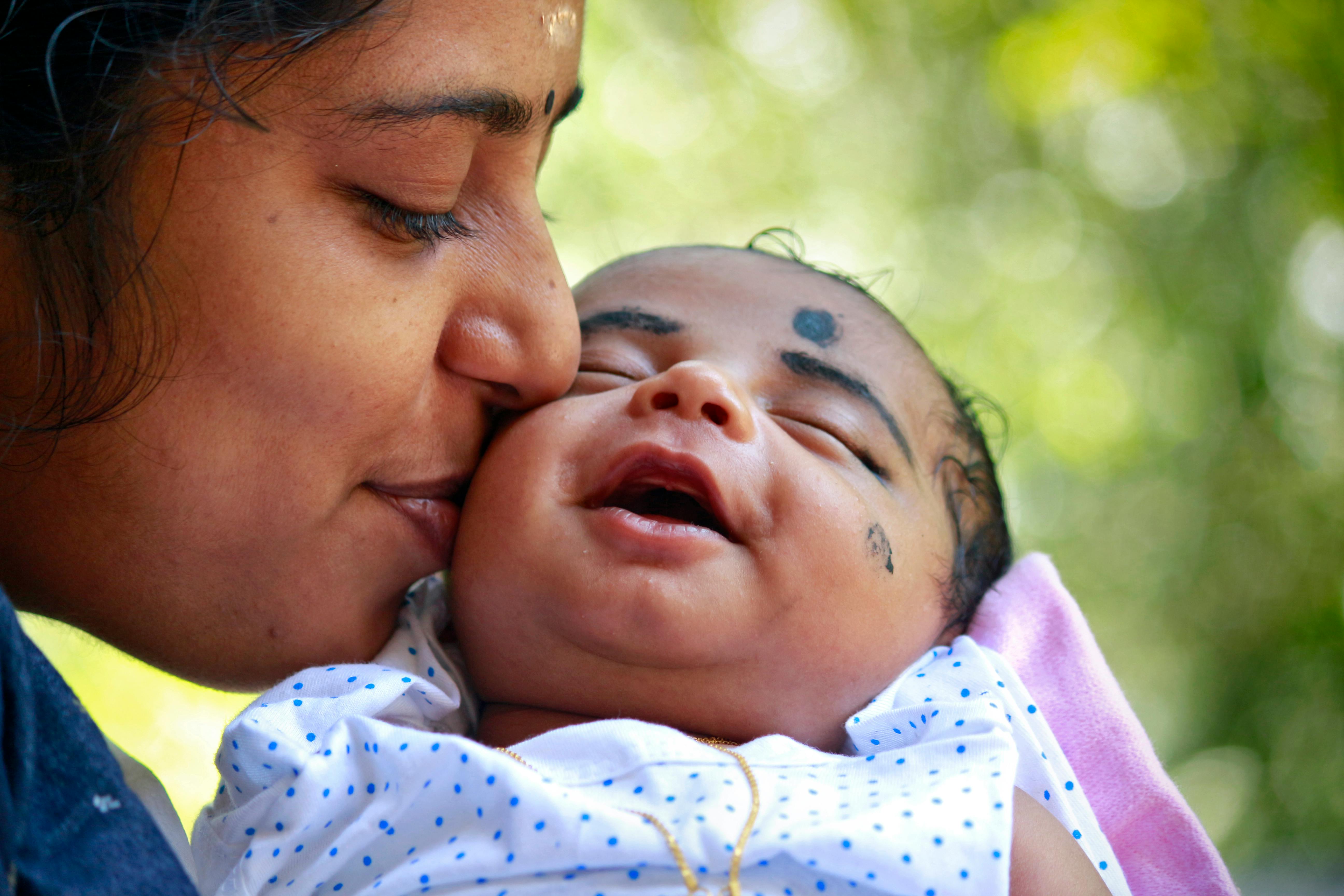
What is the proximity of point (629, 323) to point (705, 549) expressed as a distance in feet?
1.43

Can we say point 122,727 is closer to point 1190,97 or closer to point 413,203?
point 413,203

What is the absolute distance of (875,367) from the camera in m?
1.50

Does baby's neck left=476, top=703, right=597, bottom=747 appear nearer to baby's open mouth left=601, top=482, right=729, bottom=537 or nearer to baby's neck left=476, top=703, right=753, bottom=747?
baby's neck left=476, top=703, right=753, bottom=747

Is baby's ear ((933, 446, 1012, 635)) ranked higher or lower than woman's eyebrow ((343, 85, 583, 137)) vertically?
lower

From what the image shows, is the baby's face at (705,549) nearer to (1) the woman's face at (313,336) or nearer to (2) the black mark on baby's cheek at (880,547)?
(2) the black mark on baby's cheek at (880,547)

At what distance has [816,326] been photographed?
1484 millimetres

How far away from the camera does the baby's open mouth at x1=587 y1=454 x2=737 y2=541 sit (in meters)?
1.23

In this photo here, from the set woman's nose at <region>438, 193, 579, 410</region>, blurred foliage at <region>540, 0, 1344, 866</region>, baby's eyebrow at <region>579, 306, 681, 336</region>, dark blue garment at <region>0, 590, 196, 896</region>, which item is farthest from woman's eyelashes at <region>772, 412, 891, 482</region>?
blurred foliage at <region>540, 0, 1344, 866</region>

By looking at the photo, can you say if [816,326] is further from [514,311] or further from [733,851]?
[733,851]

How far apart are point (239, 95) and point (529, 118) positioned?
30 cm

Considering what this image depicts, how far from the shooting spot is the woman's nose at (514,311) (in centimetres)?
117

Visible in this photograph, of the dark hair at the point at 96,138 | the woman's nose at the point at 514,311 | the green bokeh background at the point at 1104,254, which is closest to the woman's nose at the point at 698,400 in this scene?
the woman's nose at the point at 514,311

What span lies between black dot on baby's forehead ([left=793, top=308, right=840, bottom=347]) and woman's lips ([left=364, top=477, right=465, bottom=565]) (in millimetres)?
523

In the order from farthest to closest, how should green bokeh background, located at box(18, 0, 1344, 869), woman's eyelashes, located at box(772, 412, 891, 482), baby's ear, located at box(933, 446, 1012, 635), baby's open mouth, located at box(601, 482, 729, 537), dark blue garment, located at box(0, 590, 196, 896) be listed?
green bokeh background, located at box(18, 0, 1344, 869) < baby's ear, located at box(933, 446, 1012, 635) < woman's eyelashes, located at box(772, 412, 891, 482) < baby's open mouth, located at box(601, 482, 729, 537) < dark blue garment, located at box(0, 590, 196, 896)
